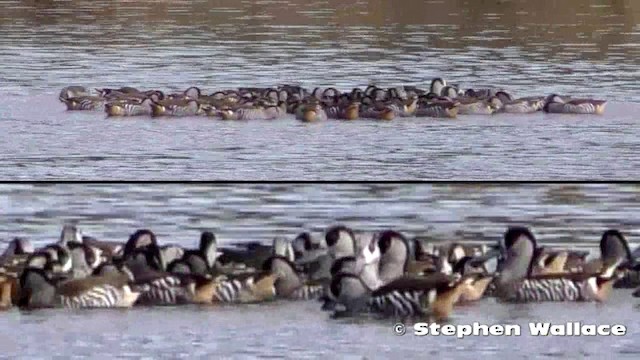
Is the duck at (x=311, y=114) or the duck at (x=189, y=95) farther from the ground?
the duck at (x=189, y=95)

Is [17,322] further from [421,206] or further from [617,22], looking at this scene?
[617,22]

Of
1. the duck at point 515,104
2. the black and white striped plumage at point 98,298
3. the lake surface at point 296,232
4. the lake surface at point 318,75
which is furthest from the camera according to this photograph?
the duck at point 515,104

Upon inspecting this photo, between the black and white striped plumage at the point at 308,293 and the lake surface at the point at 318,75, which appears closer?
the black and white striped plumage at the point at 308,293

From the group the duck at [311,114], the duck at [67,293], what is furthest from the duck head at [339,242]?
the duck at [311,114]

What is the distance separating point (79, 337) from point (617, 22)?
767cm

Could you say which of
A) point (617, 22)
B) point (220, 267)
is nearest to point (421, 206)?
point (220, 267)

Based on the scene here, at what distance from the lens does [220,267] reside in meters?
3.63

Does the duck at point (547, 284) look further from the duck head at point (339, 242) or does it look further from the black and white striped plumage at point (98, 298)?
the black and white striped plumage at point (98, 298)

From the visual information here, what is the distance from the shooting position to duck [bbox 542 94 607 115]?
251 inches

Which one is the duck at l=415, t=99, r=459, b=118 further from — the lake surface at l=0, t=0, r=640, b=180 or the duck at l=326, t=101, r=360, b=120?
the duck at l=326, t=101, r=360, b=120

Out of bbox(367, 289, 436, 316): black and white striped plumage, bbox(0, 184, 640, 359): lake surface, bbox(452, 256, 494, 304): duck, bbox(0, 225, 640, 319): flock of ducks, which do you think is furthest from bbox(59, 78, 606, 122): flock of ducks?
bbox(367, 289, 436, 316): black and white striped plumage

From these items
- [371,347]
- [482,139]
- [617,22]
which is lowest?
[371,347]

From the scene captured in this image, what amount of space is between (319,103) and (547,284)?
117 inches

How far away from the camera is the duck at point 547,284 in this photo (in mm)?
3514
